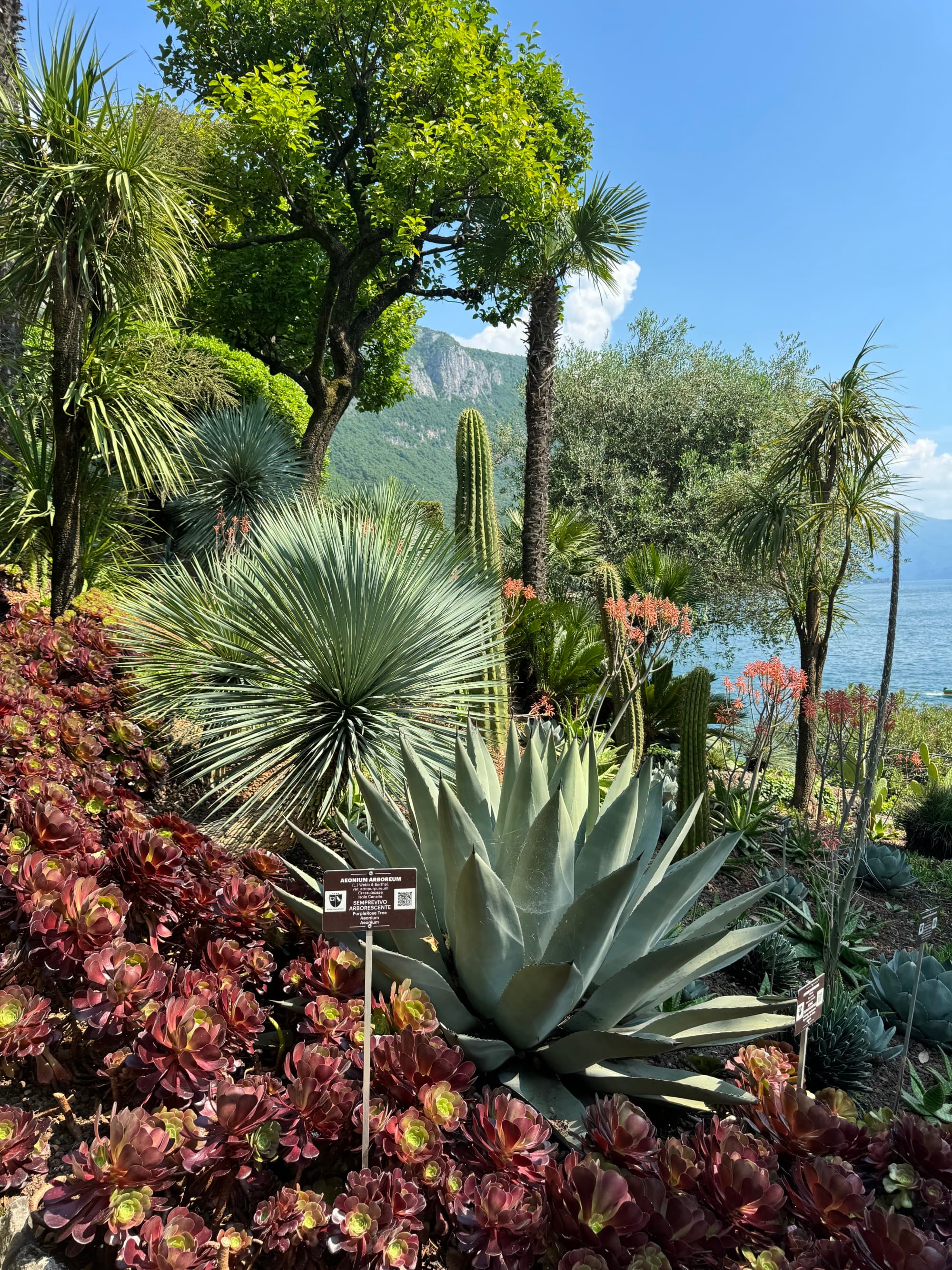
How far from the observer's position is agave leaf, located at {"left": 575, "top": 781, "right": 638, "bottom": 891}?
227 centimetres

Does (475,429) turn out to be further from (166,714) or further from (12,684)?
(12,684)

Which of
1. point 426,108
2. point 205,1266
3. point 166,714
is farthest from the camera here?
point 426,108

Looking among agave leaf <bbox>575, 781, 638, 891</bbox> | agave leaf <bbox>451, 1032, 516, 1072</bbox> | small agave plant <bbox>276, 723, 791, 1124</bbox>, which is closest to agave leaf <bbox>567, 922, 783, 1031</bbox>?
small agave plant <bbox>276, 723, 791, 1124</bbox>

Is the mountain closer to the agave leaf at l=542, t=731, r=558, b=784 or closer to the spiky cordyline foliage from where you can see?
the spiky cordyline foliage

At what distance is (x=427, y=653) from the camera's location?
13.6 ft

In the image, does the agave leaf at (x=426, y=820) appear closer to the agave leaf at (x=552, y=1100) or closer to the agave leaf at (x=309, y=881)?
the agave leaf at (x=309, y=881)

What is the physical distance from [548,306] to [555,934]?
932cm

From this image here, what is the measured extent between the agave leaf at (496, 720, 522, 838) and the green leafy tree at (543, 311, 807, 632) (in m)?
12.7

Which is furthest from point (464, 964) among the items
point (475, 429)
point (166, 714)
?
point (475, 429)

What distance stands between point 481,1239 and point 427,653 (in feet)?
9.80

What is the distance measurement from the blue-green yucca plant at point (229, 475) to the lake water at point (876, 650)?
7639 millimetres

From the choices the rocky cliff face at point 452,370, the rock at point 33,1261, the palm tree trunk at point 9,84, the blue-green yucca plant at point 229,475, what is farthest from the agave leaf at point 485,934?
the rocky cliff face at point 452,370

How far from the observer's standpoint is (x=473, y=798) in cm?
241

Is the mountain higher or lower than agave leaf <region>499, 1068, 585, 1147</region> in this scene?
higher
